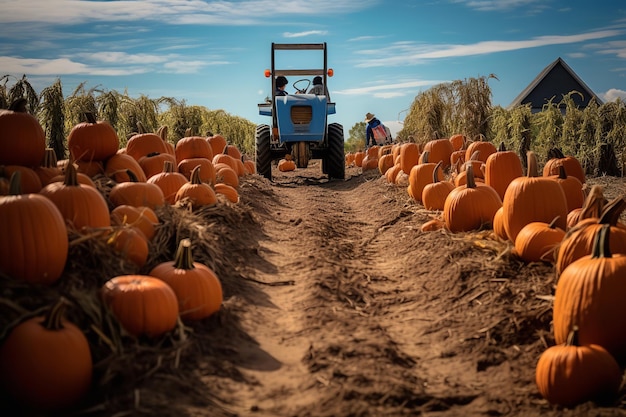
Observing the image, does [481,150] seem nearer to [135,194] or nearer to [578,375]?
[135,194]

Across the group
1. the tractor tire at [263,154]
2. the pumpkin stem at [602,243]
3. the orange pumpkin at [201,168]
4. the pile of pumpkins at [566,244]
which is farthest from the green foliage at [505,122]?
the pumpkin stem at [602,243]

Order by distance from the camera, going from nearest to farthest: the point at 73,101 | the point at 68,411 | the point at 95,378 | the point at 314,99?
1. the point at 68,411
2. the point at 95,378
3. the point at 73,101
4. the point at 314,99

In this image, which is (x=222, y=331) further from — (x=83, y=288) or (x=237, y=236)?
(x=237, y=236)

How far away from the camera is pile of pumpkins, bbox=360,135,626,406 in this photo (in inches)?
163

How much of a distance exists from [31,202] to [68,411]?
1.46 metres

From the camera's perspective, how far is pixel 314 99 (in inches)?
689

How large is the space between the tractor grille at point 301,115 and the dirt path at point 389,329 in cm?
883

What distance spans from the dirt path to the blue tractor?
8.48 metres

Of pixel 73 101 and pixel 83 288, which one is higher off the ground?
pixel 73 101

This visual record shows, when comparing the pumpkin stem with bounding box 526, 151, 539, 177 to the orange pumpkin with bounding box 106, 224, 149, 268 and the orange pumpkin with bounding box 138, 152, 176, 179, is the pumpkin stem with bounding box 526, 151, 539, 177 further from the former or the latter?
the orange pumpkin with bounding box 138, 152, 176, 179

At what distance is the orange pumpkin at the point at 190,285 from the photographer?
16.4 ft

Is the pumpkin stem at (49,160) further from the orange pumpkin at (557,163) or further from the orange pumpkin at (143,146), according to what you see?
the orange pumpkin at (557,163)

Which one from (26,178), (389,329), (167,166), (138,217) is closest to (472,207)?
(389,329)

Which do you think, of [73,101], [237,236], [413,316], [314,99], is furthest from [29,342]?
[314,99]
